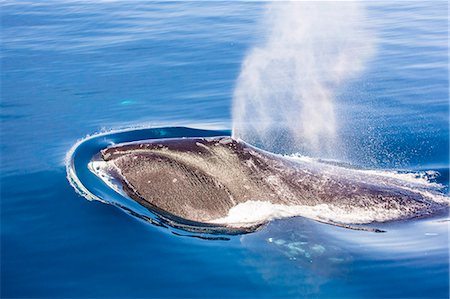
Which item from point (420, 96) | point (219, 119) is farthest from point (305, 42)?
point (219, 119)

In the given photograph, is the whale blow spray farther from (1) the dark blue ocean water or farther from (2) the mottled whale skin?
(2) the mottled whale skin

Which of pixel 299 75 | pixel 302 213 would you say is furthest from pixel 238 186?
pixel 299 75

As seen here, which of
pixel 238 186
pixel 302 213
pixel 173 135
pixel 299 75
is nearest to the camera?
pixel 302 213

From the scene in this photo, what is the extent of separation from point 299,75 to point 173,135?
28.9ft

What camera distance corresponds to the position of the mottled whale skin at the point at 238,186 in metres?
10.9

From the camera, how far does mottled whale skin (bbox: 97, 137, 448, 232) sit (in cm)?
1091

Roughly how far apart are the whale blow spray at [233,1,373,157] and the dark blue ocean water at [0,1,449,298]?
597 mm

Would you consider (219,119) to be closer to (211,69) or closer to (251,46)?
(211,69)

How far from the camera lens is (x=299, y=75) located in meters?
21.9

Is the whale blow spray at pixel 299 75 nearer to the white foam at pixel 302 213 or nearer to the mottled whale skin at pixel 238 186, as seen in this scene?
the mottled whale skin at pixel 238 186

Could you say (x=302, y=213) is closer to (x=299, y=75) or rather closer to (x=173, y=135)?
(x=173, y=135)

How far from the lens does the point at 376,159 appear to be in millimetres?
14352

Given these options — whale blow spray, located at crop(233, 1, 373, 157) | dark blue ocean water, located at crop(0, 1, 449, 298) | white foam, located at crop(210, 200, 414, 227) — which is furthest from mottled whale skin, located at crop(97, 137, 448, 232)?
whale blow spray, located at crop(233, 1, 373, 157)

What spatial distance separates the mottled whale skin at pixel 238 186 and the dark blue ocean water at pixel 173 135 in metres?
0.56
